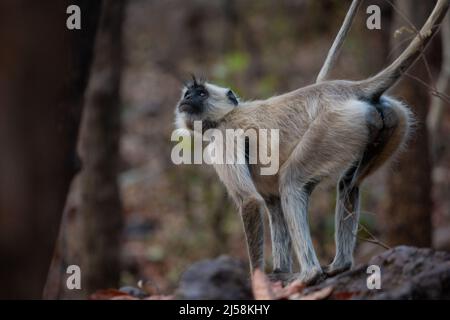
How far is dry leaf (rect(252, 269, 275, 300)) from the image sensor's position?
395cm

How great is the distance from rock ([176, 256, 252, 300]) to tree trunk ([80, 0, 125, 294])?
15.8 feet

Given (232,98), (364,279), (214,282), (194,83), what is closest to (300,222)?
(364,279)

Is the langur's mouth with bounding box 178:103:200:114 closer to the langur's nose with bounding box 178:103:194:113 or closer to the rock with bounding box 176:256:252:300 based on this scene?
the langur's nose with bounding box 178:103:194:113

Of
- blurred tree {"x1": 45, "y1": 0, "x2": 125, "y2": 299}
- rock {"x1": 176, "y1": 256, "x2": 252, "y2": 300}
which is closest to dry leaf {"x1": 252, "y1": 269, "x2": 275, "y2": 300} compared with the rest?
rock {"x1": 176, "y1": 256, "x2": 252, "y2": 300}

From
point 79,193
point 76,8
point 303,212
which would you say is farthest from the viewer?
point 79,193

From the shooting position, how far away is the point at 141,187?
15836 millimetres

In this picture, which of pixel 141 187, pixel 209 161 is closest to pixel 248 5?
pixel 141 187

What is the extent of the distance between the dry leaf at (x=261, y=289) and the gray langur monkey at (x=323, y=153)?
61cm

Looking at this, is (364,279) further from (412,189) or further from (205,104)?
(412,189)

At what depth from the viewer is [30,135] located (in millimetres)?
3660

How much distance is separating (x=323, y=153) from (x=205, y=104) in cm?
122

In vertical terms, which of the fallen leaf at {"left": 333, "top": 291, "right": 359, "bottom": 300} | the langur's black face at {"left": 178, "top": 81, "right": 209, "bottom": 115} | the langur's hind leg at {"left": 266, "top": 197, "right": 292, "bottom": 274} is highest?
the langur's black face at {"left": 178, "top": 81, "right": 209, "bottom": 115}
